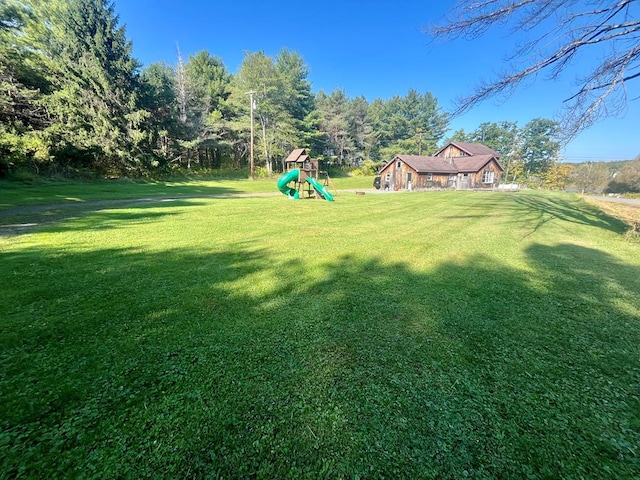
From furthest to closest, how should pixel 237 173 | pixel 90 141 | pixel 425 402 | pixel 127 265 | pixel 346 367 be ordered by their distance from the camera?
pixel 237 173 < pixel 90 141 < pixel 127 265 < pixel 346 367 < pixel 425 402

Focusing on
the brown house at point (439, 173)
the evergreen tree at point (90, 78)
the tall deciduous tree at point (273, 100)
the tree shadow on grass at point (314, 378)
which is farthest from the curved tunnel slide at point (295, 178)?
the tall deciduous tree at point (273, 100)

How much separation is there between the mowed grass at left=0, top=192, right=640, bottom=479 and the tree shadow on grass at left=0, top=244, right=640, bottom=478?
0.01 metres

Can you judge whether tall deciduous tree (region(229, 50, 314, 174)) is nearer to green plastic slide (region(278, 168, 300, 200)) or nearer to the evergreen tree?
the evergreen tree

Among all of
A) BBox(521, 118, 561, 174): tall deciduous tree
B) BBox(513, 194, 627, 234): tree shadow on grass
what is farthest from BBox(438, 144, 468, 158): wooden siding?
BBox(521, 118, 561, 174): tall deciduous tree

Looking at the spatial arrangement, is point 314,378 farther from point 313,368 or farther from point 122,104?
point 122,104

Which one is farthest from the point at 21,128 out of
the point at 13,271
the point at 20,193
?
the point at 13,271

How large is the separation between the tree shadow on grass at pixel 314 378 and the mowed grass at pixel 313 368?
1 centimetres

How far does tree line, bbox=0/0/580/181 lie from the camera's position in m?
19.3

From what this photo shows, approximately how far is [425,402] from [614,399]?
4.59 ft

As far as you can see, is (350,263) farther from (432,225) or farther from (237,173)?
(237,173)

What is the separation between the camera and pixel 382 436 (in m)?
1.66

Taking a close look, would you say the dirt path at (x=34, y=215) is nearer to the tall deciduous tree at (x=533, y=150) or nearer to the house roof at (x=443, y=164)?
the house roof at (x=443, y=164)

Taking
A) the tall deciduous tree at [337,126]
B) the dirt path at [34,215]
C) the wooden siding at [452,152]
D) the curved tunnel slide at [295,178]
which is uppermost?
the tall deciduous tree at [337,126]

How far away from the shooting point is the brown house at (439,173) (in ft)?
104
